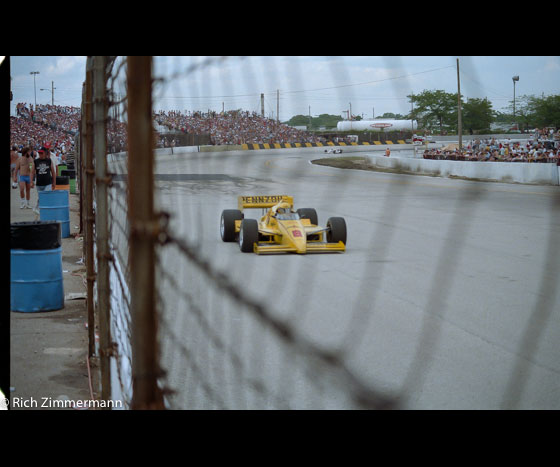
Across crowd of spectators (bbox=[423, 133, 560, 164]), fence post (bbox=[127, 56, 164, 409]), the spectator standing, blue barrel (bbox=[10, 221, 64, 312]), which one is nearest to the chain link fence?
fence post (bbox=[127, 56, 164, 409])

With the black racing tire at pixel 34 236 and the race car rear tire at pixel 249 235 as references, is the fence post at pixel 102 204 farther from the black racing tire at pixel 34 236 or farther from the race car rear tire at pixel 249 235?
the race car rear tire at pixel 249 235

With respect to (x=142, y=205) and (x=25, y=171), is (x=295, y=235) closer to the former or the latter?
(x=142, y=205)

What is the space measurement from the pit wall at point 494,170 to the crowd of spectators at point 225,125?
18.6m

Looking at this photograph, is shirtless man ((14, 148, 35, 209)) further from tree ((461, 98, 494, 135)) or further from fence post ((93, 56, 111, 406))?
fence post ((93, 56, 111, 406))

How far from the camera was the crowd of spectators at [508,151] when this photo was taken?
21.2 meters

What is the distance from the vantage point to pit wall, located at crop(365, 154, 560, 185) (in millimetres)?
20516

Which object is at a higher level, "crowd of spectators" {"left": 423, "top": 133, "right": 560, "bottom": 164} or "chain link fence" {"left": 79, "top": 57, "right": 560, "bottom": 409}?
"crowd of spectators" {"left": 423, "top": 133, "right": 560, "bottom": 164}

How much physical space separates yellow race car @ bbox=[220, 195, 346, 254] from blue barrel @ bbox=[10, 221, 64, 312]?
3.45 m

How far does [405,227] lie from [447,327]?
6575mm

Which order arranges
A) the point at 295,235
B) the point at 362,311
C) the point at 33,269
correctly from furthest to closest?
the point at 295,235
the point at 362,311
the point at 33,269

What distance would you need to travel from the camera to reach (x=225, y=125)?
202 centimetres

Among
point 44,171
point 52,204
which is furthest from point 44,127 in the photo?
point 52,204

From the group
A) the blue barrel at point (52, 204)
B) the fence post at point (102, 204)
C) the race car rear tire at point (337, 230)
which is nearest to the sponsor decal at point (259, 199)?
the race car rear tire at point (337, 230)

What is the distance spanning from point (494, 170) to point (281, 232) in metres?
14.9
